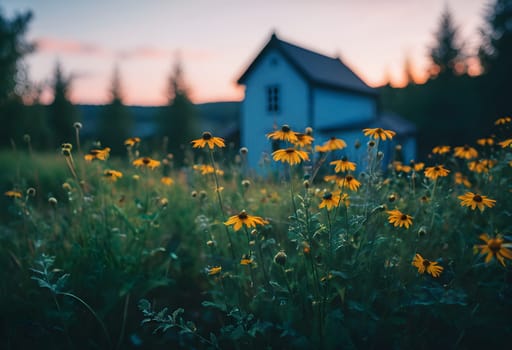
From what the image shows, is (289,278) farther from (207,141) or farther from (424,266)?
(207,141)

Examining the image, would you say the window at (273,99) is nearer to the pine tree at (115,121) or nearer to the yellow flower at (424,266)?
the yellow flower at (424,266)

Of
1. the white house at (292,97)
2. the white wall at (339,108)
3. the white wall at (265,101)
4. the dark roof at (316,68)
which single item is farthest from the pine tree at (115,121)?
the white wall at (339,108)

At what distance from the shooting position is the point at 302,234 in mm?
1672

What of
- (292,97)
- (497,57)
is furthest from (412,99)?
(292,97)

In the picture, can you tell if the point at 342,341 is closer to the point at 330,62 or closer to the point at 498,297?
the point at 498,297

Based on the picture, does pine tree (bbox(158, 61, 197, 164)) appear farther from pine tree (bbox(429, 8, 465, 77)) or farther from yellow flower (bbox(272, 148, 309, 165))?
yellow flower (bbox(272, 148, 309, 165))

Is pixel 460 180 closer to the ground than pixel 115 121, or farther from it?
closer to the ground

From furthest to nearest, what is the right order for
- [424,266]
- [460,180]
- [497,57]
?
[497,57] < [460,180] < [424,266]

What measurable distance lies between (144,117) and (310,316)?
63566 millimetres

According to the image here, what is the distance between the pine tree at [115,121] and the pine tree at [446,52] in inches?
985

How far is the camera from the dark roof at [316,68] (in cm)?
1309

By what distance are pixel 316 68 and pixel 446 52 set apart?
599 inches

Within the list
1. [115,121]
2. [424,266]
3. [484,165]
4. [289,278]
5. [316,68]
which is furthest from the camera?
[115,121]

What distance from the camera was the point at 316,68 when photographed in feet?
47.3
